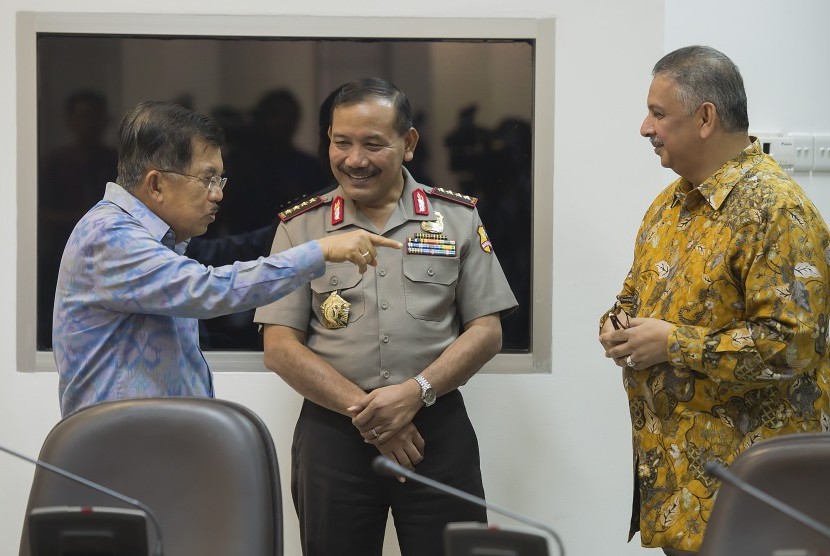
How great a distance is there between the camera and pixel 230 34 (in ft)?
9.65

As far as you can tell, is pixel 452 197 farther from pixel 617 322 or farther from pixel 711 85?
pixel 711 85

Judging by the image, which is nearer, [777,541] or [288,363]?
[777,541]

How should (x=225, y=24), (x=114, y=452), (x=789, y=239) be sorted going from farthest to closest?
(x=225, y=24) → (x=789, y=239) → (x=114, y=452)

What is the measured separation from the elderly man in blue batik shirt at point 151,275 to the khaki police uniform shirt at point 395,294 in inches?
15.7

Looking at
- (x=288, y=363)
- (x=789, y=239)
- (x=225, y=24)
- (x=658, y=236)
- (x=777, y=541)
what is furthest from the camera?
(x=225, y=24)

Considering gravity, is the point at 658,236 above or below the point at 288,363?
above

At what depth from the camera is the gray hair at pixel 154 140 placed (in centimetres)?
210

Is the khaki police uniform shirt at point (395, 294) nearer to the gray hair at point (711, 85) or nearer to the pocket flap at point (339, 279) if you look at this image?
the pocket flap at point (339, 279)

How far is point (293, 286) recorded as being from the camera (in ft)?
6.63

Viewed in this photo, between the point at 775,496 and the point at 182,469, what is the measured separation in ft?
3.23

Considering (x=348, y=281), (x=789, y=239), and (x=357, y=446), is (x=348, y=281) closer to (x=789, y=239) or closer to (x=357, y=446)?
(x=357, y=446)

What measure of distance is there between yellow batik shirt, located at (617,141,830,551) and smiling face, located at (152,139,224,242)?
3.23ft

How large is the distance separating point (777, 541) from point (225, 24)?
212 centimetres

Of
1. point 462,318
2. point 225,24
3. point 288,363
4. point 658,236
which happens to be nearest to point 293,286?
point 288,363
